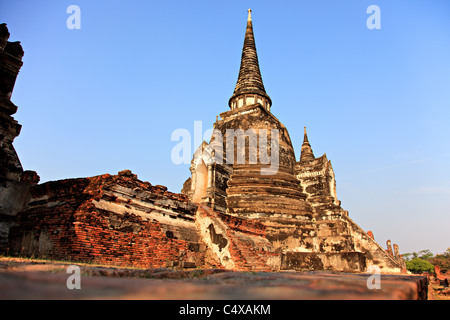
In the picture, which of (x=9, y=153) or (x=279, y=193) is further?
(x=279, y=193)

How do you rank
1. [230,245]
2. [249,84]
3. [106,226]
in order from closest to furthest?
[106,226] < [230,245] < [249,84]

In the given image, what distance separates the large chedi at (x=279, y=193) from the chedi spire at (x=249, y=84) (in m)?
2.18

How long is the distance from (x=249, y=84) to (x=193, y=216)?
15684 mm

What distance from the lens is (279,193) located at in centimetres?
1562

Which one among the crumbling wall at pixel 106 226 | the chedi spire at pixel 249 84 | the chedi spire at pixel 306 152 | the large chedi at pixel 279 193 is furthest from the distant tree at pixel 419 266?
the crumbling wall at pixel 106 226

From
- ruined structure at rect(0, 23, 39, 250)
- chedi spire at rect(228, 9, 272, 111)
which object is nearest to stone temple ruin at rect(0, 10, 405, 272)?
ruined structure at rect(0, 23, 39, 250)

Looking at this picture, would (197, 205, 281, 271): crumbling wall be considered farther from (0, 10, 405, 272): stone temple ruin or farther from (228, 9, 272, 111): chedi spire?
(228, 9, 272, 111): chedi spire

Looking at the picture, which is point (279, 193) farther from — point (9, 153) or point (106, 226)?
point (9, 153)

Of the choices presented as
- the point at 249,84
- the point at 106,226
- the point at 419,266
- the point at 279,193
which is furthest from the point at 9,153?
the point at 419,266

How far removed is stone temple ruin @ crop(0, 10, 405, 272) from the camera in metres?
6.16

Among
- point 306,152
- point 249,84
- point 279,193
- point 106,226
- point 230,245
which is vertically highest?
point 249,84

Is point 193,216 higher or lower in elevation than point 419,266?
higher

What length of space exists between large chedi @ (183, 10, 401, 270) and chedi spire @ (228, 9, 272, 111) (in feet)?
7.17
